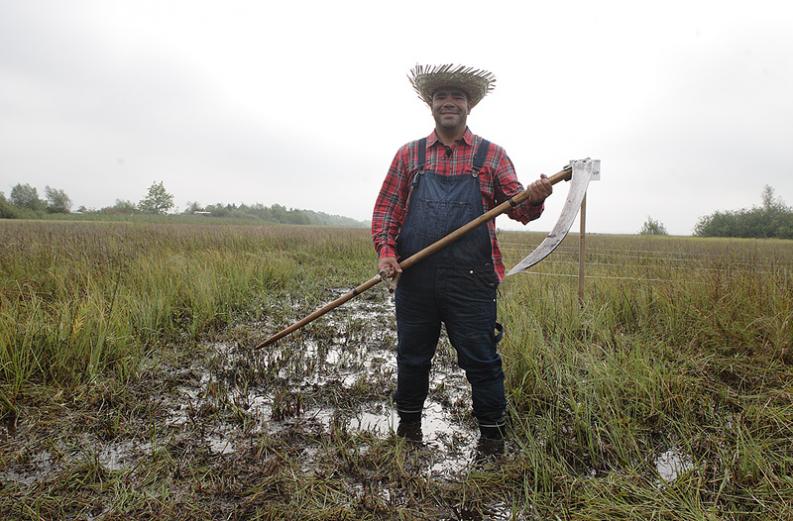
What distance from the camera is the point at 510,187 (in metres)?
2.13

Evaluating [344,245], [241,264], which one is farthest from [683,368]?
[344,245]

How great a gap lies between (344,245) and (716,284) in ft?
31.0

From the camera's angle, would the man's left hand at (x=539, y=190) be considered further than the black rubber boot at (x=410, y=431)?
No

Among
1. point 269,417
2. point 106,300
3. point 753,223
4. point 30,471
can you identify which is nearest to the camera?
point 30,471

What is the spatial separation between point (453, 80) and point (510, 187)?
2.13 feet

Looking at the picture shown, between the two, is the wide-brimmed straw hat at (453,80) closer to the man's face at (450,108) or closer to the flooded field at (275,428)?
the man's face at (450,108)

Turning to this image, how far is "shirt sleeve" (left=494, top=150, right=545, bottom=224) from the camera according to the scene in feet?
6.81

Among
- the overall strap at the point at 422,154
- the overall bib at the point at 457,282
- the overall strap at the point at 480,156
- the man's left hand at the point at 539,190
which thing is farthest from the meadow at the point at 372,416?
the overall strap at the point at 422,154

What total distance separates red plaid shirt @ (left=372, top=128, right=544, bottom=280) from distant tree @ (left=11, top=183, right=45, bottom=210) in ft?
154

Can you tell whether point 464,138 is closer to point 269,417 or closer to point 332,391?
point 332,391

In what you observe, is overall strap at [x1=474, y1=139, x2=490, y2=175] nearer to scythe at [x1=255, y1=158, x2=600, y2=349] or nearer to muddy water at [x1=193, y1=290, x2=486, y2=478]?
scythe at [x1=255, y1=158, x2=600, y2=349]

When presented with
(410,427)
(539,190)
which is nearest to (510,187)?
(539,190)

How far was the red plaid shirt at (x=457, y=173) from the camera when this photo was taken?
6.95 feet

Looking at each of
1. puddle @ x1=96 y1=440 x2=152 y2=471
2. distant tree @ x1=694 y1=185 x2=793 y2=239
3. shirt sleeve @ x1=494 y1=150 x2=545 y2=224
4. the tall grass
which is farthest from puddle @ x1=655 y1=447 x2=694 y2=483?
distant tree @ x1=694 y1=185 x2=793 y2=239
